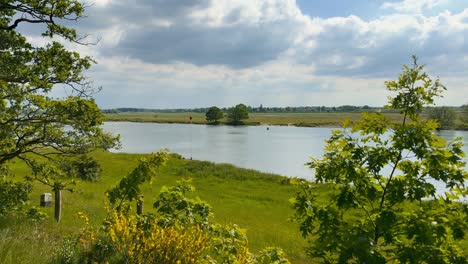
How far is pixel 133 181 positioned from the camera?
7270mm

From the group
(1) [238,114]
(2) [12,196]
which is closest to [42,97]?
(2) [12,196]

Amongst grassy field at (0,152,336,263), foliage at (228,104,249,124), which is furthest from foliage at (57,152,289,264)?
foliage at (228,104,249,124)

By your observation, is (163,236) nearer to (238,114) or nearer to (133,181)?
(133,181)

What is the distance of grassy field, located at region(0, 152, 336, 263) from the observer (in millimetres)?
7466

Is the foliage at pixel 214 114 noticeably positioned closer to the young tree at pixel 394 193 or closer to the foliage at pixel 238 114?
the foliage at pixel 238 114

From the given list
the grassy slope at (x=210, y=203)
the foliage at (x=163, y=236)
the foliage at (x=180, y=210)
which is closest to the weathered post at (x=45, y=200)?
the grassy slope at (x=210, y=203)

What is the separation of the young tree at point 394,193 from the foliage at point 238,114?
17432 cm

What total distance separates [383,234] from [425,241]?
2.07ft

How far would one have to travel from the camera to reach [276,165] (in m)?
54.9

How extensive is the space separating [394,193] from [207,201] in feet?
73.3

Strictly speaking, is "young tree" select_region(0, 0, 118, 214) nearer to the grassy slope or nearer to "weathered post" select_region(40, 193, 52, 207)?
the grassy slope

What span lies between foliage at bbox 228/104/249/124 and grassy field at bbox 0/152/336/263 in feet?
430

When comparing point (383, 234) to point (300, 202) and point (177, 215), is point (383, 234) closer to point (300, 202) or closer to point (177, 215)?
point (300, 202)

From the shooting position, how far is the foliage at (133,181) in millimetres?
7199
